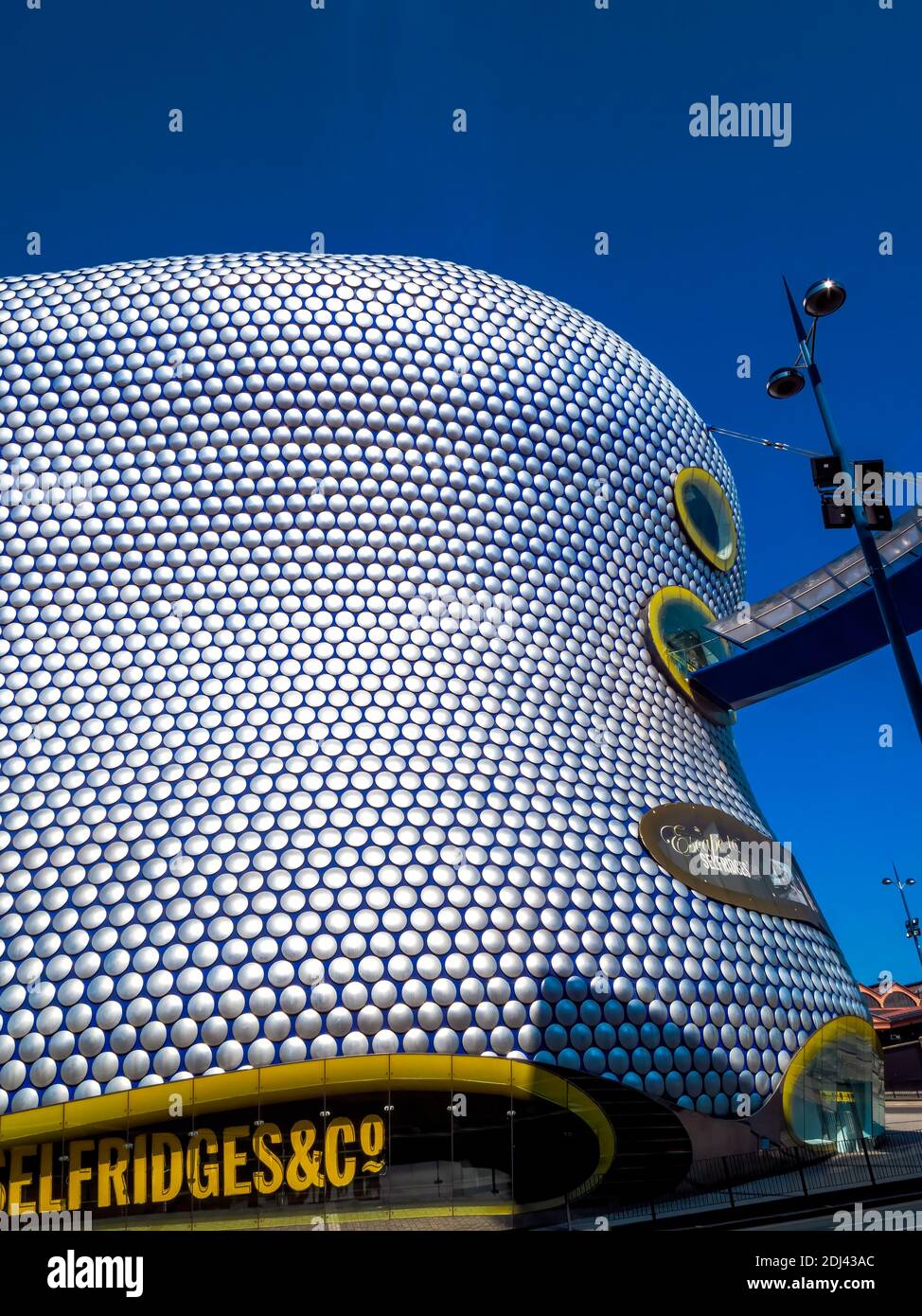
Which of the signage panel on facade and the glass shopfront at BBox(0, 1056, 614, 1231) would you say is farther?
the signage panel on facade

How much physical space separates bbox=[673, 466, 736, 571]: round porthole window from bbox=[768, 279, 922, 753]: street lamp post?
10.6 m

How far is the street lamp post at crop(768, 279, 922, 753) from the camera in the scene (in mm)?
9102

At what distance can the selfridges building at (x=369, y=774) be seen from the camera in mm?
12273

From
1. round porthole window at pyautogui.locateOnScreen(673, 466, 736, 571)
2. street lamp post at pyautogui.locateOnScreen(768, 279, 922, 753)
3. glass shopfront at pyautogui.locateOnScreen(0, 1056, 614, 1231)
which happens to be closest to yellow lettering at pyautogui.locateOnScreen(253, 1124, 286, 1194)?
glass shopfront at pyautogui.locateOnScreen(0, 1056, 614, 1231)

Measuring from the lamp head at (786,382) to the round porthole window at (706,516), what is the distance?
35.4 ft

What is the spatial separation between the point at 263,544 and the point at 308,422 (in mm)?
2777

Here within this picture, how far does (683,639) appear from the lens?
20.6m

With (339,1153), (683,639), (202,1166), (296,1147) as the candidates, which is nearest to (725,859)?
(683,639)

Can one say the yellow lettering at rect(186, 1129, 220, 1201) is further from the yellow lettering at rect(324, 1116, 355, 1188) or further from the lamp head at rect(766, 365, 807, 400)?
the lamp head at rect(766, 365, 807, 400)

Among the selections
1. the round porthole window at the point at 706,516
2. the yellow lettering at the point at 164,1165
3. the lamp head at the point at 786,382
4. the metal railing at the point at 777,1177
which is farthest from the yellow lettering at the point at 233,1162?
the round porthole window at the point at 706,516

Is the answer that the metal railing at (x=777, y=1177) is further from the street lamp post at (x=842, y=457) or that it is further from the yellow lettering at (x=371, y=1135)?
the street lamp post at (x=842, y=457)
